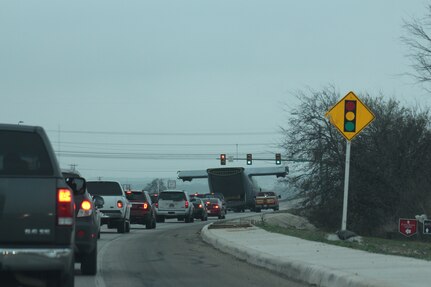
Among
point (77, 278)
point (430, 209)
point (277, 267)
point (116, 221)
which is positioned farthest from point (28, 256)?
point (430, 209)

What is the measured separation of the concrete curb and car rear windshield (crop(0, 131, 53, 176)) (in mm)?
4742

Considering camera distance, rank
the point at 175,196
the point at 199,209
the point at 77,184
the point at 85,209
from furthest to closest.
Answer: the point at 199,209, the point at 175,196, the point at 85,209, the point at 77,184

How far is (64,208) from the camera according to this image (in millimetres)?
8016

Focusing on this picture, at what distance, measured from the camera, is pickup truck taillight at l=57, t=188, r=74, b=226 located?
314 inches

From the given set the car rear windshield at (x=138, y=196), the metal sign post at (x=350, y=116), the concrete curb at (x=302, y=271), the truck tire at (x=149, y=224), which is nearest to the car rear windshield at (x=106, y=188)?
the car rear windshield at (x=138, y=196)

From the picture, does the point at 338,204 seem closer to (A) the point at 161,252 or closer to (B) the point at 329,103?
(B) the point at 329,103

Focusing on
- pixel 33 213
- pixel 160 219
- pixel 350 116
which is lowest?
pixel 160 219

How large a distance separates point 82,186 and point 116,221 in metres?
19.3

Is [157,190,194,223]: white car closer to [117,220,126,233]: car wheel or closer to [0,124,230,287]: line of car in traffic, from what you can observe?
[117,220,126,233]: car wheel

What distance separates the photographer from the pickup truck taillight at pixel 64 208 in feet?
26.2

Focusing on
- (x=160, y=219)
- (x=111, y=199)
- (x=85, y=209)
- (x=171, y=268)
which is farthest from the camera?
(x=160, y=219)

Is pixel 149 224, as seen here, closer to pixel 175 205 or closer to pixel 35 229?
pixel 175 205

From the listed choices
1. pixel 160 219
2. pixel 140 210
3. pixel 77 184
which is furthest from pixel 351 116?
pixel 160 219

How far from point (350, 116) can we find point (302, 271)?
592 cm
